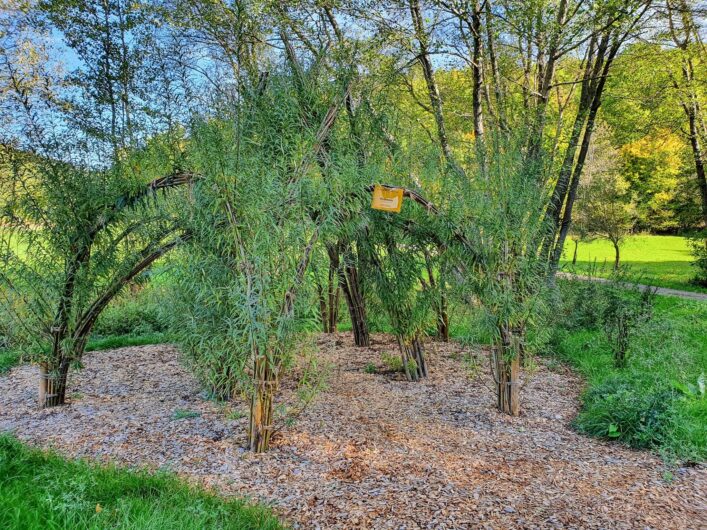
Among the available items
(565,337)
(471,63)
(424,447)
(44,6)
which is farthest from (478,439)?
(44,6)

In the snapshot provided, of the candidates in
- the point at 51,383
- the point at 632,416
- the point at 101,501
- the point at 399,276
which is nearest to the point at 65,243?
the point at 51,383

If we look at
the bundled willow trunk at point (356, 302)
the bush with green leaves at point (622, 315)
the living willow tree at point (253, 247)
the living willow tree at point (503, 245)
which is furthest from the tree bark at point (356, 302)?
the bush with green leaves at point (622, 315)

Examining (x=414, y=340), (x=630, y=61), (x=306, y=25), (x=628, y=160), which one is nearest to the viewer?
(x=414, y=340)

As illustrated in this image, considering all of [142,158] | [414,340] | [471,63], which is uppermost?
[471,63]

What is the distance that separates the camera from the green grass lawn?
11.8 metres

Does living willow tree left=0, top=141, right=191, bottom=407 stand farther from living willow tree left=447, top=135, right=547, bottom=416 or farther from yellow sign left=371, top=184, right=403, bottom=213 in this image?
living willow tree left=447, top=135, right=547, bottom=416

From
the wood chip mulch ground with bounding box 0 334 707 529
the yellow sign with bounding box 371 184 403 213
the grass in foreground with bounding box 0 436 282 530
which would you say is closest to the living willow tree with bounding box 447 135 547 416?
the yellow sign with bounding box 371 184 403 213

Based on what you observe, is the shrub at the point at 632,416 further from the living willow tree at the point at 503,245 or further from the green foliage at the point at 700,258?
the green foliage at the point at 700,258

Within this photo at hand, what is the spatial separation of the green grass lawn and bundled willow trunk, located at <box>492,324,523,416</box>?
3992mm

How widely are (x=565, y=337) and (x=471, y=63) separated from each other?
3780 mm

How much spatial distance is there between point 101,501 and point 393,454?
1628 millimetres

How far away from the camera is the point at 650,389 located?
370 centimetres

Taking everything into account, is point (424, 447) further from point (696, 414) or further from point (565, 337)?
point (565, 337)

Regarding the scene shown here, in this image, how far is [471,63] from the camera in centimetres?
591
